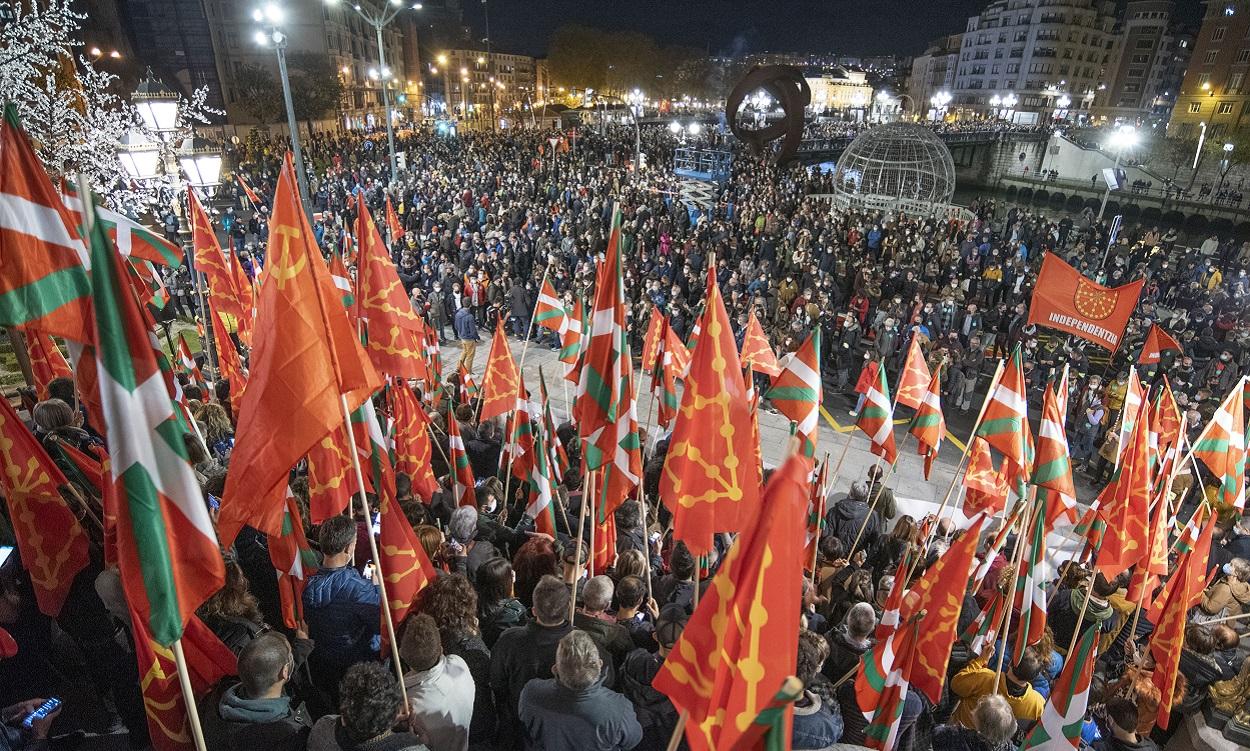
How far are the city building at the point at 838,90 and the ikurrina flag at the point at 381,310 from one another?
144m

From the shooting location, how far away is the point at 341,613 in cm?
391

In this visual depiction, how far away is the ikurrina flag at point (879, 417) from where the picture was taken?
6926mm

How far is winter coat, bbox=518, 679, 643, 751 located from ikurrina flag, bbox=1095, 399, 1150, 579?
4.52m

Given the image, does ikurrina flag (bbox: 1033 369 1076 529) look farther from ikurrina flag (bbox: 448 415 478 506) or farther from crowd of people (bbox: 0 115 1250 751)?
ikurrina flag (bbox: 448 415 478 506)

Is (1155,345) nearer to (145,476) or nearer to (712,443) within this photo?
(712,443)

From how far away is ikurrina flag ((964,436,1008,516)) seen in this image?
7125 millimetres

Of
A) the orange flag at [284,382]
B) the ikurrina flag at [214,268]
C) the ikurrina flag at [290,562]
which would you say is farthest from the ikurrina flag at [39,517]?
the ikurrina flag at [214,268]

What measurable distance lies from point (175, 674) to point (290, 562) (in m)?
1.06

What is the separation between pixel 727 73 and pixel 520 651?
450 ft

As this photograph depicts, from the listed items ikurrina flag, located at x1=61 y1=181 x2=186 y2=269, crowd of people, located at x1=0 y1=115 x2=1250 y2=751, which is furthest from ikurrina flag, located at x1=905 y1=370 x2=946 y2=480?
ikurrina flag, located at x1=61 y1=181 x2=186 y2=269

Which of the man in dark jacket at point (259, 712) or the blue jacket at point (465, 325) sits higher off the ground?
the man in dark jacket at point (259, 712)

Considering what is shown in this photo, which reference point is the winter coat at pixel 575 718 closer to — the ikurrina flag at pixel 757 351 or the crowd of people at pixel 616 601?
the crowd of people at pixel 616 601

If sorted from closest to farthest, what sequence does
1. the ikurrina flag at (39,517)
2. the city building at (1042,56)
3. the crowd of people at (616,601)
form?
the crowd of people at (616,601) < the ikurrina flag at (39,517) < the city building at (1042,56)

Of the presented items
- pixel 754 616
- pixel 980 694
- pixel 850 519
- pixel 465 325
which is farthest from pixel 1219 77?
pixel 754 616
